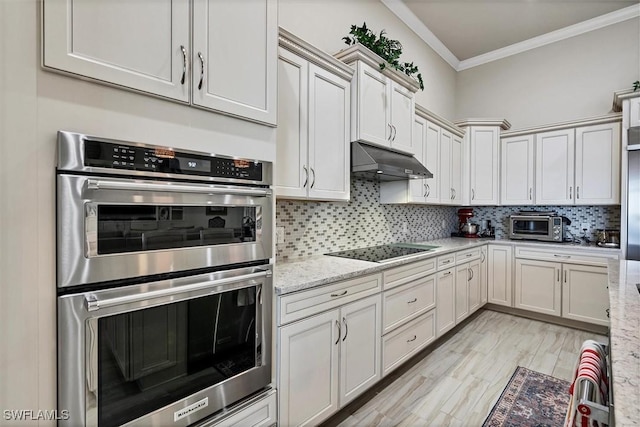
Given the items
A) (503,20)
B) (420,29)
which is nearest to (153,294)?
(420,29)

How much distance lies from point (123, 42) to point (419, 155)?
283 cm

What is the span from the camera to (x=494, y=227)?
4.47m

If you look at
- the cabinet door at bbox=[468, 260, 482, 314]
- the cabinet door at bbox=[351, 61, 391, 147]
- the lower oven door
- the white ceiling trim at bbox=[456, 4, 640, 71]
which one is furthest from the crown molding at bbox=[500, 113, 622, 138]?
the lower oven door

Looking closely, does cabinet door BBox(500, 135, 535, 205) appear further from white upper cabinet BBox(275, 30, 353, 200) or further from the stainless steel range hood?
white upper cabinet BBox(275, 30, 353, 200)

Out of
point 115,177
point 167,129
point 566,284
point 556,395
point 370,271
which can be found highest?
point 167,129

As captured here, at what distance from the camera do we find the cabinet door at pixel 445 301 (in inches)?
113

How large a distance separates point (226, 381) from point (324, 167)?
1.39m

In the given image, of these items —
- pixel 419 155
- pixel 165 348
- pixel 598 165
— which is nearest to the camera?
pixel 165 348

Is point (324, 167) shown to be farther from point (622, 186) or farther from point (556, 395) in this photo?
point (622, 186)

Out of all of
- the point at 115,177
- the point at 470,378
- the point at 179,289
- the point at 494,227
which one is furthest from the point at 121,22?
the point at 494,227

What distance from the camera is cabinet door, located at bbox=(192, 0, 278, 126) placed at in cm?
118

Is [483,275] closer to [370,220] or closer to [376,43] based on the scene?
[370,220]

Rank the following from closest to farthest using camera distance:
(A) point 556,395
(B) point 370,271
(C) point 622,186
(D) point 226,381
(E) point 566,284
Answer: (D) point 226,381 → (B) point 370,271 → (A) point 556,395 → (C) point 622,186 → (E) point 566,284

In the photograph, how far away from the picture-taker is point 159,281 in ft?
3.52
